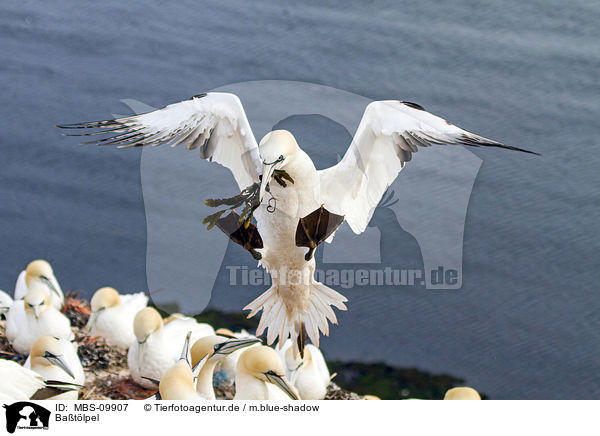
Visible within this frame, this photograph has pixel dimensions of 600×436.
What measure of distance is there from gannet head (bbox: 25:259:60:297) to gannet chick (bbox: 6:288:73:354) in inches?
3.1

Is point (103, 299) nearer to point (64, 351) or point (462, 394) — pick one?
point (64, 351)

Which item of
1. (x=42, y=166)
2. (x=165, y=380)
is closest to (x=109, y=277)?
(x=42, y=166)

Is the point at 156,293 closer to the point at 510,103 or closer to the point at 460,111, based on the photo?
the point at 460,111

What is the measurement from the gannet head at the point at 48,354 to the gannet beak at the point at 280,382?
443 millimetres

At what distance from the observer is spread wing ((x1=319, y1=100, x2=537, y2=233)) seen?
0.92 metres

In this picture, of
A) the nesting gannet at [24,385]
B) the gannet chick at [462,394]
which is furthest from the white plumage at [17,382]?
the gannet chick at [462,394]

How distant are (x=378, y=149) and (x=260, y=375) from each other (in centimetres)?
59

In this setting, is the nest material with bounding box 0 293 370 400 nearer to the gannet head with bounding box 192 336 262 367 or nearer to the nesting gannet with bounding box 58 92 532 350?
the gannet head with bounding box 192 336 262 367

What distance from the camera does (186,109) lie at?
0.97 m

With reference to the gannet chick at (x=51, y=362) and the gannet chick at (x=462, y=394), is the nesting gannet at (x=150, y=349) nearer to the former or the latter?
the gannet chick at (x=51, y=362)

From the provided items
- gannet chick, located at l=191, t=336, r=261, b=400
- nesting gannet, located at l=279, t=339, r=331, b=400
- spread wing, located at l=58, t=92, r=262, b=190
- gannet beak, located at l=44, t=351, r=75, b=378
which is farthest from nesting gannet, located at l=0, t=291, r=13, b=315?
spread wing, located at l=58, t=92, r=262, b=190

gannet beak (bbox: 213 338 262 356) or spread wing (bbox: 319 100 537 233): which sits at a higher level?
spread wing (bbox: 319 100 537 233)
